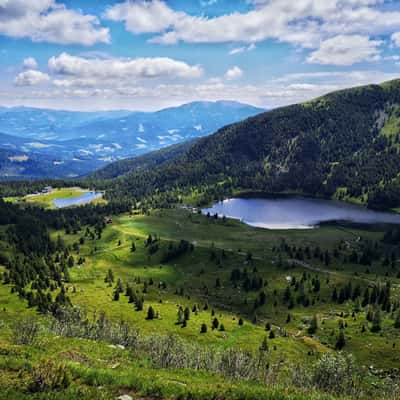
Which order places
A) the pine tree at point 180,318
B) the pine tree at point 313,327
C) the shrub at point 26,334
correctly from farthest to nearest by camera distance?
the pine tree at point 180,318, the pine tree at point 313,327, the shrub at point 26,334

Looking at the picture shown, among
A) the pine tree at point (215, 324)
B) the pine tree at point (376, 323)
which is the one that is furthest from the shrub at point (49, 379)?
the pine tree at point (376, 323)

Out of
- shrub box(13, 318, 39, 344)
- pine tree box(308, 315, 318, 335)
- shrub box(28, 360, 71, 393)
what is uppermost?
shrub box(28, 360, 71, 393)

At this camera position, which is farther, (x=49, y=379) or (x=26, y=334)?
(x=26, y=334)

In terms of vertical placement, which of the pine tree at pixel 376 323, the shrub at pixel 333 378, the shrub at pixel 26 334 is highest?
the shrub at pixel 26 334

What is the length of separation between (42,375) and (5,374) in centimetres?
434

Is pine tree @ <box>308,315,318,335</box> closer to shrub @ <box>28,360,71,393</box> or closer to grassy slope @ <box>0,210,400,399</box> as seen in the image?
grassy slope @ <box>0,210,400,399</box>

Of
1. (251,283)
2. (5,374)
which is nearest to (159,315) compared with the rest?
(251,283)

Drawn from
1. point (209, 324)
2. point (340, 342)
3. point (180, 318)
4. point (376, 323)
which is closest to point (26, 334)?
point (180, 318)

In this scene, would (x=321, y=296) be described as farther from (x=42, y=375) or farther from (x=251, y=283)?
(x=42, y=375)

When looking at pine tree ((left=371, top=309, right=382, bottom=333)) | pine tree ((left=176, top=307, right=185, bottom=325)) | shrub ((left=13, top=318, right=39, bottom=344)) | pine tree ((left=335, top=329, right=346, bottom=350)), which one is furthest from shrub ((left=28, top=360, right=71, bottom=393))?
pine tree ((left=371, top=309, right=382, bottom=333))

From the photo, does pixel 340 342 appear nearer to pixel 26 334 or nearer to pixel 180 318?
pixel 180 318

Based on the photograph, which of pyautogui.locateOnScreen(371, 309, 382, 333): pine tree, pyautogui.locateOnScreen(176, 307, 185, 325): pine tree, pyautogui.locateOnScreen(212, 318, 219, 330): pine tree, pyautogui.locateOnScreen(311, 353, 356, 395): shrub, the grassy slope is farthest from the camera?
pyautogui.locateOnScreen(176, 307, 185, 325): pine tree

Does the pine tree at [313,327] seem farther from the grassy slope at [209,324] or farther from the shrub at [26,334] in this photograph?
the shrub at [26,334]

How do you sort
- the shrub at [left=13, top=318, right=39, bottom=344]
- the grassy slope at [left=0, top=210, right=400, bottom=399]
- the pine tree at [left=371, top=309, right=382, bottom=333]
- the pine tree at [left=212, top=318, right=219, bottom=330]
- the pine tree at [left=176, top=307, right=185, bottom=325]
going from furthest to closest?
the pine tree at [left=176, top=307, right=185, bottom=325]
the pine tree at [left=212, top=318, right=219, bottom=330]
the pine tree at [left=371, top=309, right=382, bottom=333]
the shrub at [left=13, top=318, right=39, bottom=344]
the grassy slope at [left=0, top=210, right=400, bottom=399]
